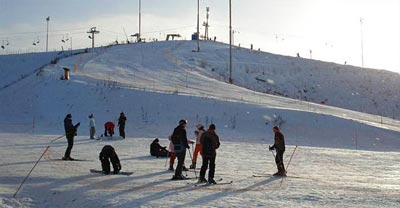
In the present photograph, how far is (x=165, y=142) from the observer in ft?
95.7

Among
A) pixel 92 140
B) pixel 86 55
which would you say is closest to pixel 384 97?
pixel 86 55

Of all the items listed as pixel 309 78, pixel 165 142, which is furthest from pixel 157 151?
pixel 309 78

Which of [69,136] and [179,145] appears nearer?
[179,145]

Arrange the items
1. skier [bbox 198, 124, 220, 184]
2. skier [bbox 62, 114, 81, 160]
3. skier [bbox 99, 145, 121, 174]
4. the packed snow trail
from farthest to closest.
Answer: skier [bbox 62, 114, 81, 160] → skier [bbox 99, 145, 121, 174] → skier [bbox 198, 124, 220, 184] → the packed snow trail

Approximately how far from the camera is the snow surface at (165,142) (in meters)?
14.0

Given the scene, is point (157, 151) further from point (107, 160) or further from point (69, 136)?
point (107, 160)

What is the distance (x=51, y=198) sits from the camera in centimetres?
1367

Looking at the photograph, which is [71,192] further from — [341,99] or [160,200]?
[341,99]

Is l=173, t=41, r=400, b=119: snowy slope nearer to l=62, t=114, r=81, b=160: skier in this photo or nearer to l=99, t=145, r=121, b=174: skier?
l=62, t=114, r=81, b=160: skier

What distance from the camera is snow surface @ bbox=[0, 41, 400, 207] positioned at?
1398 centimetres

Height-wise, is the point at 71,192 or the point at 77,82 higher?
the point at 77,82

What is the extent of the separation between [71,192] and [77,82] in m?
31.8

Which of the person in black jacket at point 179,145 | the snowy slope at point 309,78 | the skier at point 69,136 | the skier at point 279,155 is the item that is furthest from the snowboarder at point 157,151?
the snowy slope at point 309,78

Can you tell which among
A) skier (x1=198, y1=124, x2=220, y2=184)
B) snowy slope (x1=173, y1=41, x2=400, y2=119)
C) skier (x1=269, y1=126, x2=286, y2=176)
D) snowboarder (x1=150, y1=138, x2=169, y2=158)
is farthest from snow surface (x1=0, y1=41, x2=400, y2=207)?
snowy slope (x1=173, y1=41, x2=400, y2=119)
